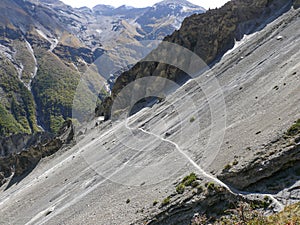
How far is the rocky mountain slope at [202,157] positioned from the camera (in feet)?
67.9

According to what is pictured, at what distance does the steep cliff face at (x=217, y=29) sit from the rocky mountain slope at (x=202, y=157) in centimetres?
1365

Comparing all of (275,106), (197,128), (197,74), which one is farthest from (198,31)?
(275,106)

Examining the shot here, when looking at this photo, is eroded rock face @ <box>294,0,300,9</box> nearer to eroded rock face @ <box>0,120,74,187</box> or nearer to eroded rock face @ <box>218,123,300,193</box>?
eroded rock face @ <box>218,123,300,193</box>

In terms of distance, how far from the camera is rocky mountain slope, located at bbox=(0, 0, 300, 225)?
67.9ft

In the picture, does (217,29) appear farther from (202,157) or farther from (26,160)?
(202,157)

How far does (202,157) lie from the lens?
91.9 ft

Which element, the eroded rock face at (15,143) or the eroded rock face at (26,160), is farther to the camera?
the eroded rock face at (15,143)

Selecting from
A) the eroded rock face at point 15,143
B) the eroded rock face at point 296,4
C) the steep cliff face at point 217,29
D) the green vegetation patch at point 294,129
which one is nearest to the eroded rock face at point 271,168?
the green vegetation patch at point 294,129

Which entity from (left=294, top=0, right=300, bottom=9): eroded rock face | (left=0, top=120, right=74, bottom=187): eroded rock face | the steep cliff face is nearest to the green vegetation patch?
(left=294, top=0, right=300, bottom=9): eroded rock face

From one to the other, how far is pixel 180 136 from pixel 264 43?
2866 cm

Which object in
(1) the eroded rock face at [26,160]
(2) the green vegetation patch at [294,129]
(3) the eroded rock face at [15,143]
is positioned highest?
(3) the eroded rock face at [15,143]

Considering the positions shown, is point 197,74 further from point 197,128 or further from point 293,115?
point 293,115

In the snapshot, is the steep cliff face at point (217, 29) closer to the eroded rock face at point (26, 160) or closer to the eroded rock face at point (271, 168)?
the eroded rock face at point (26, 160)

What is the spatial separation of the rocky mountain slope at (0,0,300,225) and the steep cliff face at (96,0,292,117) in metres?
13.7
